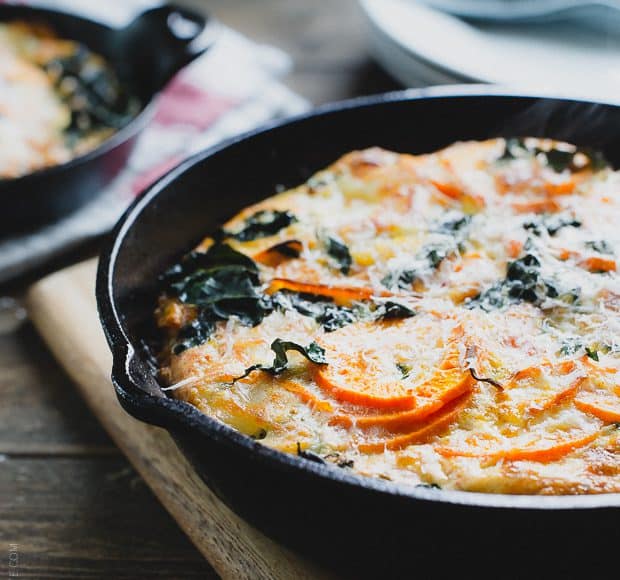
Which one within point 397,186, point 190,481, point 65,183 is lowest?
point 190,481

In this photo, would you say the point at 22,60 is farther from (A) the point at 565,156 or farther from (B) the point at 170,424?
→ (B) the point at 170,424

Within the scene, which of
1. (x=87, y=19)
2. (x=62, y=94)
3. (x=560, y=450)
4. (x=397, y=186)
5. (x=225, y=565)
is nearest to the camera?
(x=560, y=450)

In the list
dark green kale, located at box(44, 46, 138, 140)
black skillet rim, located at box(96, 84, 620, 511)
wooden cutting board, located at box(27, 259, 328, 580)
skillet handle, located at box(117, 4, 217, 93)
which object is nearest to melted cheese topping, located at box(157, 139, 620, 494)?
black skillet rim, located at box(96, 84, 620, 511)

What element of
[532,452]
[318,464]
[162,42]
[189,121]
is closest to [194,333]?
[318,464]

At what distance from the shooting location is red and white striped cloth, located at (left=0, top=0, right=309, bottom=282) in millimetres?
3868

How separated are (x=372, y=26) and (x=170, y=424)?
3.28 meters

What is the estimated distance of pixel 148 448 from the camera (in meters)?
2.78

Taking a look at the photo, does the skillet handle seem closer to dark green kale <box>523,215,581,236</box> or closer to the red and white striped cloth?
the red and white striped cloth

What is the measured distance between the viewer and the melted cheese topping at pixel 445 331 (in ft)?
6.69

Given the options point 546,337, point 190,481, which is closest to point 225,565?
point 190,481

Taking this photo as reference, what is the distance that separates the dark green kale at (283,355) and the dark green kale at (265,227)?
0.65 m

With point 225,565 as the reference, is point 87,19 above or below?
above

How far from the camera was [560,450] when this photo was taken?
199 centimetres

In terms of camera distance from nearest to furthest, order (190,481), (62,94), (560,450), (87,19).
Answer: (560,450)
(190,481)
(62,94)
(87,19)
